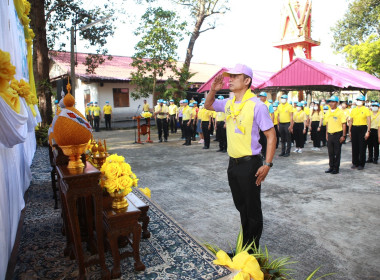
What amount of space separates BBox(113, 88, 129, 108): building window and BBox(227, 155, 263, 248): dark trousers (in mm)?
19757

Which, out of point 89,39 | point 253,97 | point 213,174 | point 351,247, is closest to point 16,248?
point 253,97

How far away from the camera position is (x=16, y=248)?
330 centimetres

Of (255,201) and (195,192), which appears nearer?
(255,201)

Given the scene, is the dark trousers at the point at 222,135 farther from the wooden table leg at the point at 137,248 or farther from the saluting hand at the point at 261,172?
the wooden table leg at the point at 137,248

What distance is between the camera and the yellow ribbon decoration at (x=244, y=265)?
8.45 feet

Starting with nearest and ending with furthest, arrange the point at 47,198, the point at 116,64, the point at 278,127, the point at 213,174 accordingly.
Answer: the point at 47,198 < the point at 213,174 < the point at 278,127 < the point at 116,64

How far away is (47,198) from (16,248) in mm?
1930

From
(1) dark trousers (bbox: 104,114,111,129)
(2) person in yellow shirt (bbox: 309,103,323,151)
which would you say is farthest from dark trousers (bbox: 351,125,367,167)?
(1) dark trousers (bbox: 104,114,111,129)

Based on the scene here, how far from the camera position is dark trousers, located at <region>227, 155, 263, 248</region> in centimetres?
292

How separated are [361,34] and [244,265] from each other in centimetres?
3767

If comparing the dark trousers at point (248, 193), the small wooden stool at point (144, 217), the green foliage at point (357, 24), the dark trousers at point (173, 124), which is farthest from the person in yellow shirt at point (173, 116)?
the green foliage at point (357, 24)

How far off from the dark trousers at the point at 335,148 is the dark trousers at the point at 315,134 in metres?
4.00

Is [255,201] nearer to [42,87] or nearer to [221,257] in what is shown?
[221,257]

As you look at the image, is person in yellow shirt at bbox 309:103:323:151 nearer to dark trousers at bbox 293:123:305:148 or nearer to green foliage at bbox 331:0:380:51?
dark trousers at bbox 293:123:305:148
